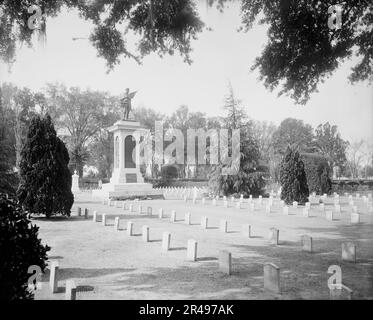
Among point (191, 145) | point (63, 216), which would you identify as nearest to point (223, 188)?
point (63, 216)

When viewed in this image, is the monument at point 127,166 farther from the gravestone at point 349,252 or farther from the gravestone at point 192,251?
the gravestone at point 349,252

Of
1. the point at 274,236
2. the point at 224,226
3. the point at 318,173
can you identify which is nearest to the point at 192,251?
the point at 274,236

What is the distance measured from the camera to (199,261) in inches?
342

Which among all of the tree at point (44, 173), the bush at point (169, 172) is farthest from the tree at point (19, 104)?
the tree at point (44, 173)

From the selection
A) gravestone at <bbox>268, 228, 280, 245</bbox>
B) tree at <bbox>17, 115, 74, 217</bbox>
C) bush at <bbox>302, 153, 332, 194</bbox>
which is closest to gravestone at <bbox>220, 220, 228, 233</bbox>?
gravestone at <bbox>268, 228, 280, 245</bbox>

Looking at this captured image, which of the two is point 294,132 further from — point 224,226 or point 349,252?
point 349,252

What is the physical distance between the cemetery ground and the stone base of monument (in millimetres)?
14360

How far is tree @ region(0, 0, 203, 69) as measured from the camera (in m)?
7.82

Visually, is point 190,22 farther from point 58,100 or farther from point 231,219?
point 58,100

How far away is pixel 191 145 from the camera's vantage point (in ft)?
209

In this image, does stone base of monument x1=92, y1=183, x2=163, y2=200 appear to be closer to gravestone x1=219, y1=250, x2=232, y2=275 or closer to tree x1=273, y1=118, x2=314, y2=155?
gravestone x1=219, y1=250, x2=232, y2=275

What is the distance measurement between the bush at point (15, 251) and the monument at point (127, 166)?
2467cm
